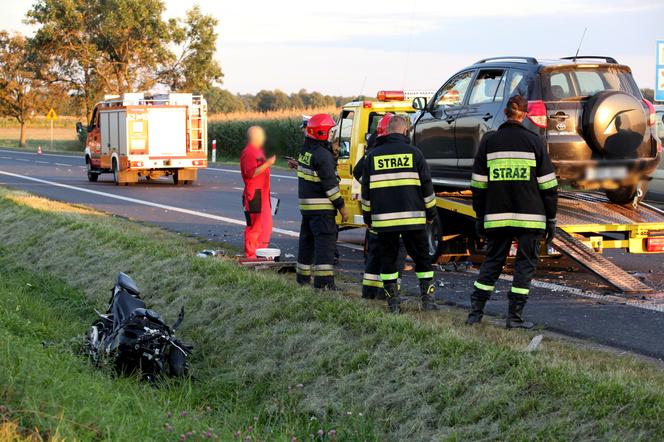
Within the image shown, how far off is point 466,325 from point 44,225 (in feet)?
28.7

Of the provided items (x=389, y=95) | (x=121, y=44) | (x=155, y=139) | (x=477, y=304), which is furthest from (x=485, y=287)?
(x=121, y=44)

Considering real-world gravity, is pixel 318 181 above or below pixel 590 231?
above

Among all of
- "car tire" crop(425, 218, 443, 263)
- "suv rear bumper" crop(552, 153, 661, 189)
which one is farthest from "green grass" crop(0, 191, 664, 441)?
"car tire" crop(425, 218, 443, 263)

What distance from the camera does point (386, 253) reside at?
28.2 ft

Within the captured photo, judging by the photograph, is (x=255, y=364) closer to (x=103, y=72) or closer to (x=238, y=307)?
(x=238, y=307)

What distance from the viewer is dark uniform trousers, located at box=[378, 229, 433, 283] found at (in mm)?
8445

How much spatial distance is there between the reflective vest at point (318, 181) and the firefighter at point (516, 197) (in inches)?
73.0

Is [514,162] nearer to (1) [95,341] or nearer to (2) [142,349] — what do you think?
(2) [142,349]

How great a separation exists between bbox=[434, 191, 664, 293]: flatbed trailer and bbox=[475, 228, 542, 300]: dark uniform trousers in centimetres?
184

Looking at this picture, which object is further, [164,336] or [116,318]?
[116,318]

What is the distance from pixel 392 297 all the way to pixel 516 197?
1379 millimetres

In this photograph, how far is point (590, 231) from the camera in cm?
1039

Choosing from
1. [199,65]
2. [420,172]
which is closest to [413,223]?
[420,172]

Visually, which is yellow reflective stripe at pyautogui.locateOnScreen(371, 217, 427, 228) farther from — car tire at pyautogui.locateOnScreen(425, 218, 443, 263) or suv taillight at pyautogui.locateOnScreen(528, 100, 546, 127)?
car tire at pyautogui.locateOnScreen(425, 218, 443, 263)
